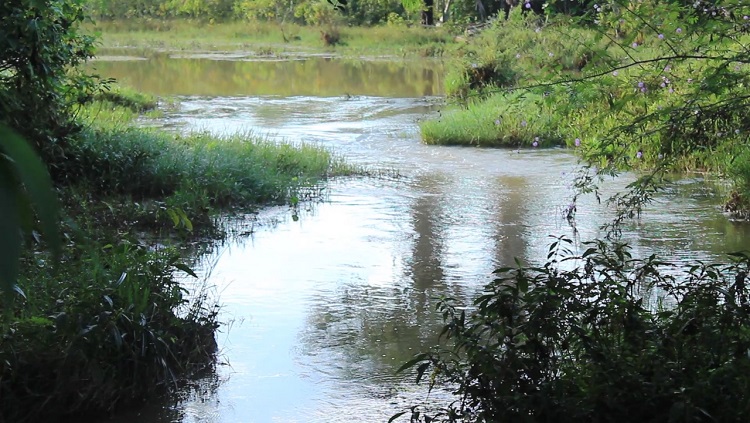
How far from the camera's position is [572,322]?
12.6ft

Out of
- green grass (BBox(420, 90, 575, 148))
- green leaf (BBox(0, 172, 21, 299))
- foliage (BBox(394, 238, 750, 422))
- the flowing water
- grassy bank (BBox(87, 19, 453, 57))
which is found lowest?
the flowing water

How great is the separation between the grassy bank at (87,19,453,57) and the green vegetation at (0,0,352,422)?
86.1 ft

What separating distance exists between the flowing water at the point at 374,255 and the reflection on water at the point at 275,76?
6.99 meters

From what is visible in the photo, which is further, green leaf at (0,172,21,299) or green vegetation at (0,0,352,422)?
green vegetation at (0,0,352,422)

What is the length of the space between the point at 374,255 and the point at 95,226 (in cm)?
232

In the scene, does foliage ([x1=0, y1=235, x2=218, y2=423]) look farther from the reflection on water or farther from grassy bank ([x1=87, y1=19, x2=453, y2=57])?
grassy bank ([x1=87, y1=19, x2=453, y2=57])

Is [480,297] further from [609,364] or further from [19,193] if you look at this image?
[19,193]

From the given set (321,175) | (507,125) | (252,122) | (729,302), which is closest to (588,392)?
(729,302)

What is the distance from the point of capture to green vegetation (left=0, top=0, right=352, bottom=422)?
1.01m

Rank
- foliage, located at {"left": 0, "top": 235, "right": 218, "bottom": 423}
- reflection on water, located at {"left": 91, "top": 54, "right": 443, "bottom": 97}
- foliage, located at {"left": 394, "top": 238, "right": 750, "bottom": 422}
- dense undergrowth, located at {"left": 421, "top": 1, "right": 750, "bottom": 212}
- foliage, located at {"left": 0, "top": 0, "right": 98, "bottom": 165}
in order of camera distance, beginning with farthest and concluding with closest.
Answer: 1. reflection on water, located at {"left": 91, "top": 54, "right": 443, "bottom": 97}
2. foliage, located at {"left": 0, "top": 0, "right": 98, "bottom": 165}
3. dense undergrowth, located at {"left": 421, "top": 1, "right": 750, "bottom": 212}
4. foliage, located at {"left": 0, "top": 235, "right": 218, "bottom": 423}
5. foliage, located at {"left": 394, "top": 238, "right": 750, "bottom": 422}

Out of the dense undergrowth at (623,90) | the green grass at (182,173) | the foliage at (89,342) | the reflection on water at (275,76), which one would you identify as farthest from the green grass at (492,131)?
the foliage at (89,342)

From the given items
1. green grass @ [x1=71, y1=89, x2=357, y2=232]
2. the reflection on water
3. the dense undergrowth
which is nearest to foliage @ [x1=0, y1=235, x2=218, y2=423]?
the dense undergrowth

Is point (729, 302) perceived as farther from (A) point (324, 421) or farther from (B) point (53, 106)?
(B) point (53, 106)

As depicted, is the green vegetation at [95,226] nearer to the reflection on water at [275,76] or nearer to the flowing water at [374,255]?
the flowing water at [374,255]
